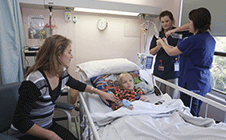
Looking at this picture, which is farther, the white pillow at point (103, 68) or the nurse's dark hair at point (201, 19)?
the white pillow at point (103, 68)

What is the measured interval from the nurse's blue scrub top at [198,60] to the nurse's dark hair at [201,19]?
A: 7cm

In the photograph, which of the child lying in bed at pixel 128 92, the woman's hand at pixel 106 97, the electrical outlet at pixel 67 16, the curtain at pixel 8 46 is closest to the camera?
the curtain at pixel 8 46

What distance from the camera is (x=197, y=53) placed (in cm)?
172

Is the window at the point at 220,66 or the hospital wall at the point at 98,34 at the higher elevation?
the hospital wall at the point at 98,34

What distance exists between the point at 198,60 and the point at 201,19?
1.45 ft

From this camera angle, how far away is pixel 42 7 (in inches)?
86.3

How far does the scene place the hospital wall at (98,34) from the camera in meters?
2.39

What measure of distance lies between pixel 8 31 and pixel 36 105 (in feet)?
3.10

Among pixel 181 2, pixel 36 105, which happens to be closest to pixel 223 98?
pixel 181 2

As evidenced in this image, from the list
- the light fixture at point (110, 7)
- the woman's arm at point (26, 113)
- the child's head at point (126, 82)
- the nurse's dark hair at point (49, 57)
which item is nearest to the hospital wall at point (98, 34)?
the light fixture at point (110, 7)

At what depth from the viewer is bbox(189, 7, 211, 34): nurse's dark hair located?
5.43ft

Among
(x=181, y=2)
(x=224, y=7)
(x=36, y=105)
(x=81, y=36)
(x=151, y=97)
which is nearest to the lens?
(x=36, y=105)

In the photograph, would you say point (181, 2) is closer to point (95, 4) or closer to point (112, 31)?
point (112, 31)

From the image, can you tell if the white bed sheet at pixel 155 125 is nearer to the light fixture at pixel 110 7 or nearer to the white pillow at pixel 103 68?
the white pillow at pixel 103 68
